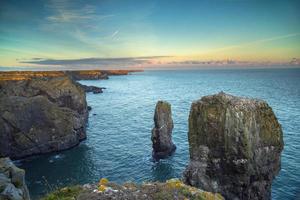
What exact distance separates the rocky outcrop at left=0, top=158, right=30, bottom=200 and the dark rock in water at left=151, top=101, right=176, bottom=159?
98.4 ft

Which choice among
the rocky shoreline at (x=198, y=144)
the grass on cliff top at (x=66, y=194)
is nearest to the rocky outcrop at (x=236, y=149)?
Result: the rocky shoreline at (x=198, y=144)

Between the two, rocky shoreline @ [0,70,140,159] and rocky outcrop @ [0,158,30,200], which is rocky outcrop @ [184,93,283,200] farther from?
rocky shoreline @ [0,70,140,159]

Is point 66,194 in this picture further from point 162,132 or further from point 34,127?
point 34,127

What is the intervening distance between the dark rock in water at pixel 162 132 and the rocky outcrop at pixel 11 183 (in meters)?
30.0

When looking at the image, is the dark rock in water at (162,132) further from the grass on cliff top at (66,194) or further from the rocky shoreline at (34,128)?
the grass on cliff top at (66,194)

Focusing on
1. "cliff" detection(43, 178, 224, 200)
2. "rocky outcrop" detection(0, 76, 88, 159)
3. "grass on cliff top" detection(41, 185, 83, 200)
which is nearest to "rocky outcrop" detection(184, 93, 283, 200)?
"cliff" detection(43, 178, 224, 200)

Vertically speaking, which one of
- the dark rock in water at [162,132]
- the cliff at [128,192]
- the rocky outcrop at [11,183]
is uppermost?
the rocky outcrop at [11,183]

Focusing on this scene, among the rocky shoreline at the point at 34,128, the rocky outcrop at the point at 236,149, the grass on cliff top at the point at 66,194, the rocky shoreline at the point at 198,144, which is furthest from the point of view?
the rocky shoreline at the point at 34,128

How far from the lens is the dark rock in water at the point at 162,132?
42.3 meters

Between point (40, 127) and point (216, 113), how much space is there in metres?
34.9

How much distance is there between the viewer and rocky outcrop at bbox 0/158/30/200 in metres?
11.1

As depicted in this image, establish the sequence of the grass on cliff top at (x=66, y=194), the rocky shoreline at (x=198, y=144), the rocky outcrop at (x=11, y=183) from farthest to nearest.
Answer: the rocky shoreline at (x=198, y=144) < the grass on cliff top at (x=66, y=194) < the rocky outcrop at (x=11, y=183)

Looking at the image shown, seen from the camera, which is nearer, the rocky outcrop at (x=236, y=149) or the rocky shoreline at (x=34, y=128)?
the rocky outcrop at (x=236, y=149)

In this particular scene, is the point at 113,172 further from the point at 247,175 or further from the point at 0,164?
the point at 0,164
